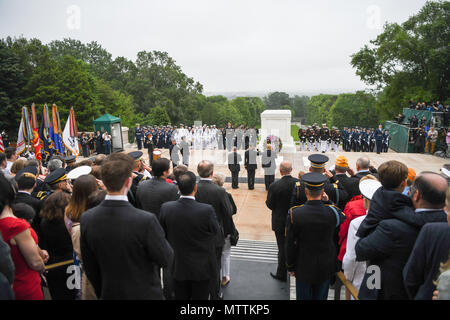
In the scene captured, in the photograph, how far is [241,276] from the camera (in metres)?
5.00

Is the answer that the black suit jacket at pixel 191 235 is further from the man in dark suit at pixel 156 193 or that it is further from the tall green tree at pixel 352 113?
the tall green tree at pixel 352 113

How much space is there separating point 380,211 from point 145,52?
59.2 metres

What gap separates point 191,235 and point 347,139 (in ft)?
75.9

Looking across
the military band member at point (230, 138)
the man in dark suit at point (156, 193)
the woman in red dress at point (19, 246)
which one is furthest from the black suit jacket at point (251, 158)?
the military band member at point (230, 138)

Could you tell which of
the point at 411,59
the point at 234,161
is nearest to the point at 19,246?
the point at 234,161

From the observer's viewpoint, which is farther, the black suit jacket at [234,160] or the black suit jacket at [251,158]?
the black suit jacket at [234,160]

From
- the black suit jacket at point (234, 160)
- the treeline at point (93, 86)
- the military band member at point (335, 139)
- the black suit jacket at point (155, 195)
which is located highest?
the treeline at point (93, 86)

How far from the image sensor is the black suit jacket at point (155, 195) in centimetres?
413

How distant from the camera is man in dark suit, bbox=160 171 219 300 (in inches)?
127

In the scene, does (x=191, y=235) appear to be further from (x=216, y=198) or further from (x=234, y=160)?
(x=234, y=160)

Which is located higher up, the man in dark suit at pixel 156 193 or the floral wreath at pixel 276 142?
the man in dark suit at pixel 156 193

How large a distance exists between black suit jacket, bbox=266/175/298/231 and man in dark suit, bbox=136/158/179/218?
1580 mm

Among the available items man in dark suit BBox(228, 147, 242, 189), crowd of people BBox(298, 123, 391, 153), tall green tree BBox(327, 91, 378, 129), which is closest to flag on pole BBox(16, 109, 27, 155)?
man in dark suit BBox(228, 147, 242, 189)

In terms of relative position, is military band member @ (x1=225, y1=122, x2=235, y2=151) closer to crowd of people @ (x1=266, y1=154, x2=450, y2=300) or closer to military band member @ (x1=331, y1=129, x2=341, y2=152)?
military band member @ (x1=331, y1=129, x2=341, y2=152)
